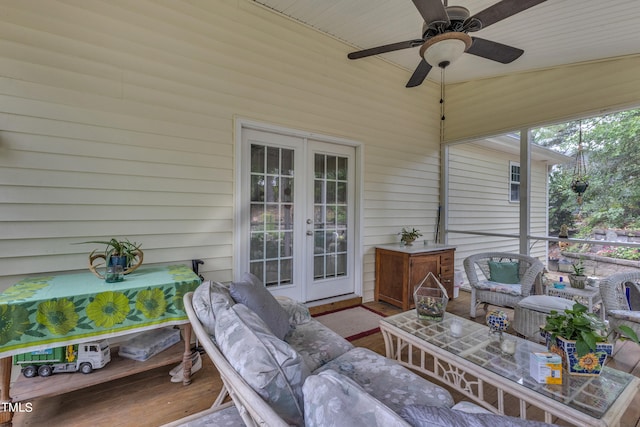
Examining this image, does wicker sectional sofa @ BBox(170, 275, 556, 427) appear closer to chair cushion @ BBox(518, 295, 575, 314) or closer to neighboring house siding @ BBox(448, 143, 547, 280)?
chair cushion @ BBox(518, 295, 575, 314)

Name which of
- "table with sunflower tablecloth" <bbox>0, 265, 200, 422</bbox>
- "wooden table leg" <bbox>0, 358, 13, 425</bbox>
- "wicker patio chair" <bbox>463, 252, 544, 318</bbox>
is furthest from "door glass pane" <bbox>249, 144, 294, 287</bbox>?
"wicker patio chair" <bbox>463, 252, 544, 318</bbox>

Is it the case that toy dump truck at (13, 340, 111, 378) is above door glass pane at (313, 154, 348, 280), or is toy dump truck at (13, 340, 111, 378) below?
below

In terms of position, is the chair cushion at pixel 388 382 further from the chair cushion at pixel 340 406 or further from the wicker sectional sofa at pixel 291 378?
the chair cushion at pixel 340 406

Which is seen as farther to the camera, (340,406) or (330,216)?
(330,216)

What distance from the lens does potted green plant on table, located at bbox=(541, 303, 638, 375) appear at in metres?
1.43

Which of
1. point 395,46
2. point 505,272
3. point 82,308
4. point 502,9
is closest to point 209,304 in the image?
point 82,308

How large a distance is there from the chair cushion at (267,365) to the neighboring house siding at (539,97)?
4.46 m

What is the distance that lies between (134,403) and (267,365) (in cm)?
166

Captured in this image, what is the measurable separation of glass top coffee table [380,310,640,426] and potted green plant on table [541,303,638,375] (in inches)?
2.3

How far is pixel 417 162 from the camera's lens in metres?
4.55

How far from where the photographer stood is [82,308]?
1.73 m

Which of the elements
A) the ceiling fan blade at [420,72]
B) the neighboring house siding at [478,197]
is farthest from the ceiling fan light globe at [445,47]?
the neighboring house siding at [478,197]

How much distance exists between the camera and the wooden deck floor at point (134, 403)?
1.77m

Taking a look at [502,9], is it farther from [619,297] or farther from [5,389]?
[5,389]
